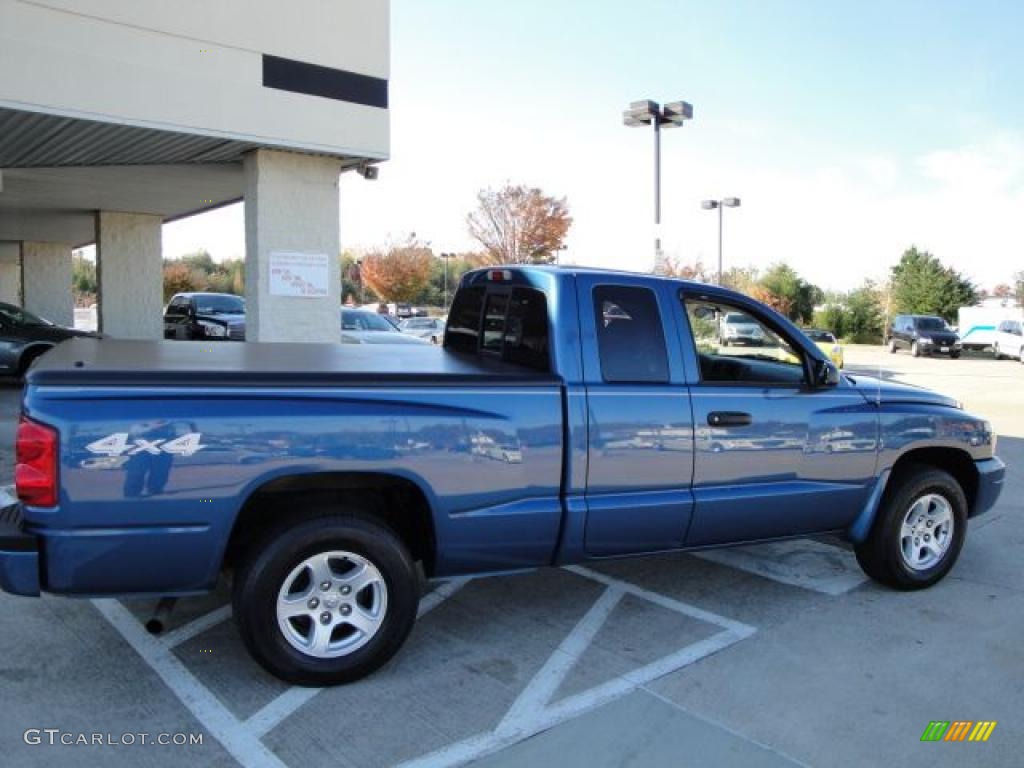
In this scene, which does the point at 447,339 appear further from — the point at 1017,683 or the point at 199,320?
the point at 199,320

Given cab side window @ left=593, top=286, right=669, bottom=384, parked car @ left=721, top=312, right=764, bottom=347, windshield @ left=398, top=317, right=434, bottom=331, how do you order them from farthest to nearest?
1. windshield @ left=398, top=317, right=434, bottom=331
2. parked car @ left=721, top=312, right=764, bottom=347
3. cab side window @ left=593, top=286, right=669, bottom=384

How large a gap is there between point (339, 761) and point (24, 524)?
61.8 inches

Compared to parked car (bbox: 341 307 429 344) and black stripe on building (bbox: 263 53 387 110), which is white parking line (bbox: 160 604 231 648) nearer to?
black stripe on building (bbox: 263 53 387 110)

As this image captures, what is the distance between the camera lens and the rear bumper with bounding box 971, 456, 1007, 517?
5289 mm

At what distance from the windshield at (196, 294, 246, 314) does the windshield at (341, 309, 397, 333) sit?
4.67 metres

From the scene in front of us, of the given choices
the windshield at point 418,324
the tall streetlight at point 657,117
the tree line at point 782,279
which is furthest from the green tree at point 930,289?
the tall streetlight at point 657,117

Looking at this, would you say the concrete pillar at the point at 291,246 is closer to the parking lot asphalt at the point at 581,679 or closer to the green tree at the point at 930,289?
the parking lot asphalt at the point at 581,679

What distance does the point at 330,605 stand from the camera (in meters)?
3.66

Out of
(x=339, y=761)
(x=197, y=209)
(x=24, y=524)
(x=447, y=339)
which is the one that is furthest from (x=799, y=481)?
(x=197, y=209)

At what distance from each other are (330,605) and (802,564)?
3395 millimetres

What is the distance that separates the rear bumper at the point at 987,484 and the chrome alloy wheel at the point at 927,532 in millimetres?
330

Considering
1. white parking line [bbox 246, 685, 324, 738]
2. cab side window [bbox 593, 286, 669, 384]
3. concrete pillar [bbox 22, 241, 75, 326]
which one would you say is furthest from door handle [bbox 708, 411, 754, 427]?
concrete pillar [bbox 22, 241, 75, 326]

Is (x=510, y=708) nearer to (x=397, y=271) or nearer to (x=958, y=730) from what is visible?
(x=958, y=730)

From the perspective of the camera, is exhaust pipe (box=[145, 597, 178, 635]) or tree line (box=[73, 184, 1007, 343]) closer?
exhaust pipe (box=[145, 597, 178, 635])
